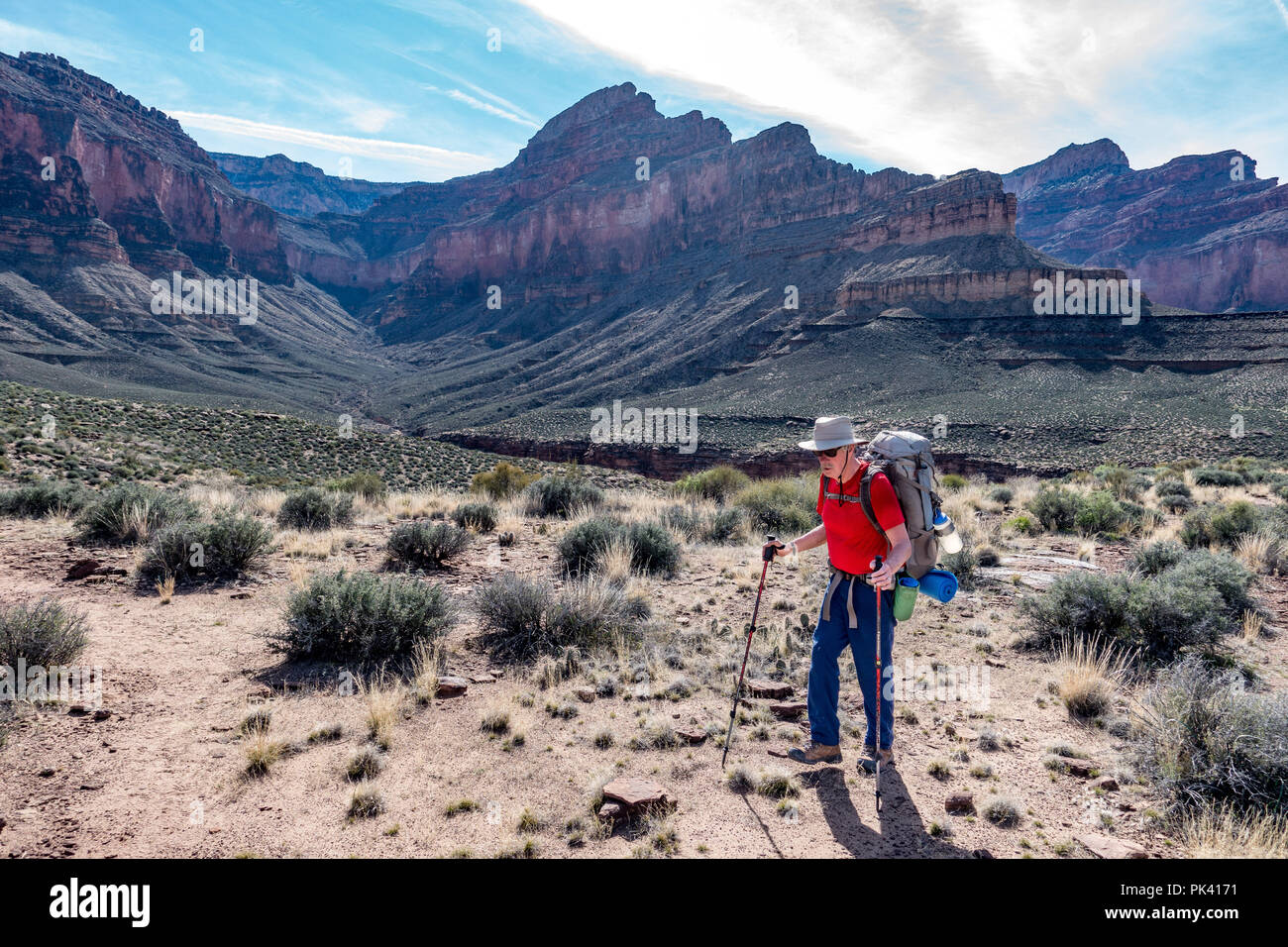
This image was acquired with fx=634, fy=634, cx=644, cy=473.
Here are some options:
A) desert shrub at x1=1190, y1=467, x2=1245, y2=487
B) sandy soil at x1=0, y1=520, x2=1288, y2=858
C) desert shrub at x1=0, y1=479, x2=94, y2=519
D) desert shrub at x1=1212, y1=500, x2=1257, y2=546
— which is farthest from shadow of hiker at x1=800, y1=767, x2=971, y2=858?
desert shrub at x1=1190, y1=467, x2=1245, y2=487

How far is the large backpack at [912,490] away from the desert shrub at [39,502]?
10.8 metres

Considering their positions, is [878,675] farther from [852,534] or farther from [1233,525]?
[1233,525]

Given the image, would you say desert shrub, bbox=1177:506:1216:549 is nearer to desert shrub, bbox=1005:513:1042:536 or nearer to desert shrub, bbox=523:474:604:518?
desert shrub, bbox=1005:513:1042:536

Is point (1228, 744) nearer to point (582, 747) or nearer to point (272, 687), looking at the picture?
point (582, 747)

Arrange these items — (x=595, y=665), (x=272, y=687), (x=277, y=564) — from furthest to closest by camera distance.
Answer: (x=277, y=564), (x=595, y=665), (x=272, y=687)

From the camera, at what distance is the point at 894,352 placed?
49.8m

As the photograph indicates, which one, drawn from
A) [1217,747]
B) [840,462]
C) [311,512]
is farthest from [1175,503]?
[311,512]

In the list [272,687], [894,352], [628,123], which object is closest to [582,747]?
[272,687]

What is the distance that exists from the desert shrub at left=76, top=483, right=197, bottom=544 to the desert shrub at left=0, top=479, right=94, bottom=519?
1.63 meters

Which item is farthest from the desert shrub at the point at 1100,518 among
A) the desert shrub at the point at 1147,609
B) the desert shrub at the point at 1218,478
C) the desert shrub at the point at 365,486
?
the desert shrub at the point at 365,486

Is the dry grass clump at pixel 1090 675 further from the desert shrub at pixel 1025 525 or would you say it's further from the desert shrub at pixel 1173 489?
the desert shrub at pixel 1173 489

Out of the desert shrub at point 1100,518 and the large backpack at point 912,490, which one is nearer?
the large backpack at point 912,490

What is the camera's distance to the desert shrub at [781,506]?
34.5 ft

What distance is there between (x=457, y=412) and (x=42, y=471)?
1886 inches
